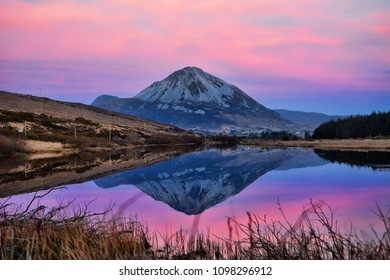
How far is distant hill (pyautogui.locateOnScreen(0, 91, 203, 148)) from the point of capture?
27073mm

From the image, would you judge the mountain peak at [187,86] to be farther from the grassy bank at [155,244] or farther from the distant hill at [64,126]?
the distant hill at [64,126]

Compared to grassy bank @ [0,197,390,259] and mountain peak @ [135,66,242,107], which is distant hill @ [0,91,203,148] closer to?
mountain peak @ [135,66,242,107]

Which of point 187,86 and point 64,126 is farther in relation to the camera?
point 64,126

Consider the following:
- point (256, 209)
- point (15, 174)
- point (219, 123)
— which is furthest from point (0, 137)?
point (256, 209)

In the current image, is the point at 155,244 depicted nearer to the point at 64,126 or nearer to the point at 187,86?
the point at 187,86

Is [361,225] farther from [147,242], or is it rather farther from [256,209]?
[147,242]

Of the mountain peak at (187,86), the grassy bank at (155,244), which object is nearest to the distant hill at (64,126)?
the mountain peak at (187,86)

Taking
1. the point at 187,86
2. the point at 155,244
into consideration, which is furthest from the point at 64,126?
the point at 155,244

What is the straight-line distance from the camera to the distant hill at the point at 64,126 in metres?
27.1

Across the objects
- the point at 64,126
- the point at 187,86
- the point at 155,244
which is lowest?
the point at 155,244

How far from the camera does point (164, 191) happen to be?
352 inches

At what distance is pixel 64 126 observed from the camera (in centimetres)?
3859
